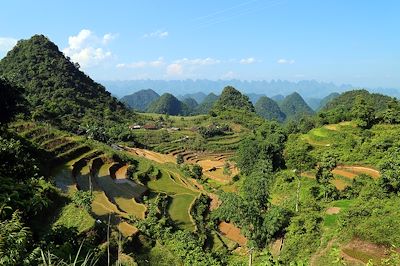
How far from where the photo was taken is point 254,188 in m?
24.6

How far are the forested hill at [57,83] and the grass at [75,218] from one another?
37.6 m

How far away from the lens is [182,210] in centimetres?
2459

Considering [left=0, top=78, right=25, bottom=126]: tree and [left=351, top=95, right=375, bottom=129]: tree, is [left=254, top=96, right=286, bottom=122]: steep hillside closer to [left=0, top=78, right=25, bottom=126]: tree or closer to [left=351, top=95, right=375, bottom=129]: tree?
[left=351, top=95, right=375, bottom=129]: tree

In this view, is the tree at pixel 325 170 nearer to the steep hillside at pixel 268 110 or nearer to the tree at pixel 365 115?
the tree at pixel 365 115

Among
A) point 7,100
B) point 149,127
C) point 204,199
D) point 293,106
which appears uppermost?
point 7,100

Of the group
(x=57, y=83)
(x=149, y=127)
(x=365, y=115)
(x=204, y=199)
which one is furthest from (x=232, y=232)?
(x=149, y=127)

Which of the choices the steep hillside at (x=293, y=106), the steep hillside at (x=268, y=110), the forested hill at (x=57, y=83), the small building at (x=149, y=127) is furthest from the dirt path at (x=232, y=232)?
the steep hillside at (x=293, y=106)

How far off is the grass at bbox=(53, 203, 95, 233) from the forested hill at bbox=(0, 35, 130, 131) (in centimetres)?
3760

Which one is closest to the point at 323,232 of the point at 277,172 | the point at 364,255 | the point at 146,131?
the point at 364,255

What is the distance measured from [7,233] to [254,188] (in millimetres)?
21366

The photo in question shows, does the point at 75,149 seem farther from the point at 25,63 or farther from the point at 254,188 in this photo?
the point at 25,63

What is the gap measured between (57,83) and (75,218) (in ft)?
170

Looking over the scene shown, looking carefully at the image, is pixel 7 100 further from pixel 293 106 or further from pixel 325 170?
pixel 293 106

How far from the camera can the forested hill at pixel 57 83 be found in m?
58.1
